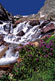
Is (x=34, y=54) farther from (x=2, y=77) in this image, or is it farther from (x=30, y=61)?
(x=2, y=77)

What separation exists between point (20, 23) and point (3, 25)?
2629 millimetres

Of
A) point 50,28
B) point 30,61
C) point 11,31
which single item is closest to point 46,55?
point 30,61

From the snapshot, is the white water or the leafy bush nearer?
the leafy bush

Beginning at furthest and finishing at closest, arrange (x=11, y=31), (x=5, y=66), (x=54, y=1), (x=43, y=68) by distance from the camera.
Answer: (x=54, y=1) < (x=11, y=31) < (x=5, y=66) < (x=43, y=68)

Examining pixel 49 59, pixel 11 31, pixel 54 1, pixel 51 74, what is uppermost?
pixel 54 1

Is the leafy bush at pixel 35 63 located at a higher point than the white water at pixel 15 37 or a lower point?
lower

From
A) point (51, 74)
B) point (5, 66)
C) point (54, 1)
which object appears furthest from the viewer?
point (54, 1)

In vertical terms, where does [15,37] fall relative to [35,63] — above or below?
above

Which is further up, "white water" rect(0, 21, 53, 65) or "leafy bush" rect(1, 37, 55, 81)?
"white water" rect(0, 21, 53, 65)

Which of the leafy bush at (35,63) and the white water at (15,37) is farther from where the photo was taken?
the white water at (15,37)

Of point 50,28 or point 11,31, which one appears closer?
point 50,28

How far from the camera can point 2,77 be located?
28.5 ft

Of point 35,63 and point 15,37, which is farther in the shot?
point 15,37

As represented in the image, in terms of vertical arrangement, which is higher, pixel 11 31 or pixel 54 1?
pixel 54 1
